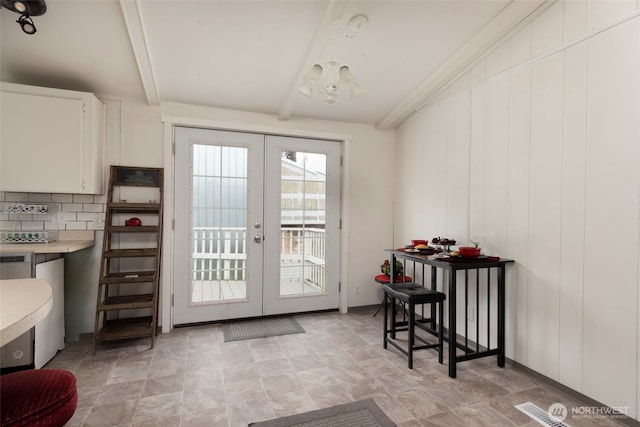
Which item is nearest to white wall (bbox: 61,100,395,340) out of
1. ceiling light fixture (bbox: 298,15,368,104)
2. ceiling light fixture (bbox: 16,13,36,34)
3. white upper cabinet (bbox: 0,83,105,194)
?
white upper cabinet (bbox: 0,83,105,194)

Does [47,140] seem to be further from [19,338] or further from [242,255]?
[242,255]

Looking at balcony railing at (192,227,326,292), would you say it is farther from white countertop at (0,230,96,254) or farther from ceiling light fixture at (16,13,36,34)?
ceiling light fixture at (16,13,36,34)

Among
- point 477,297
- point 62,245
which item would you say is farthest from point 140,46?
point 477,297

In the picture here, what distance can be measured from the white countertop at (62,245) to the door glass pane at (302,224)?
6.38ft

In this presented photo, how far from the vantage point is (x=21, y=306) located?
1.05 meters

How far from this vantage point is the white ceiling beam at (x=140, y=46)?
88.4 inches

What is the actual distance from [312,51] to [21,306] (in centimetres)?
253

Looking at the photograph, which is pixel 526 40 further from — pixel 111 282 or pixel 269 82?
pixel 111 282

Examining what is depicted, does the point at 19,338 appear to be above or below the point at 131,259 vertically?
below

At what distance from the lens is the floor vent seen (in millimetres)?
1958

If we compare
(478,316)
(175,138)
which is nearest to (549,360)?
(478,316)

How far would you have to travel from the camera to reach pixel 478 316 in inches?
114

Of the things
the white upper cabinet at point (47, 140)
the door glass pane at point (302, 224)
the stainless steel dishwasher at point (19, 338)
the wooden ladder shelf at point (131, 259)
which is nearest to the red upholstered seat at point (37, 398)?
the stainless steel dishwasher at point (19, 338)

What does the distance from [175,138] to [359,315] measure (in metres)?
2.96
